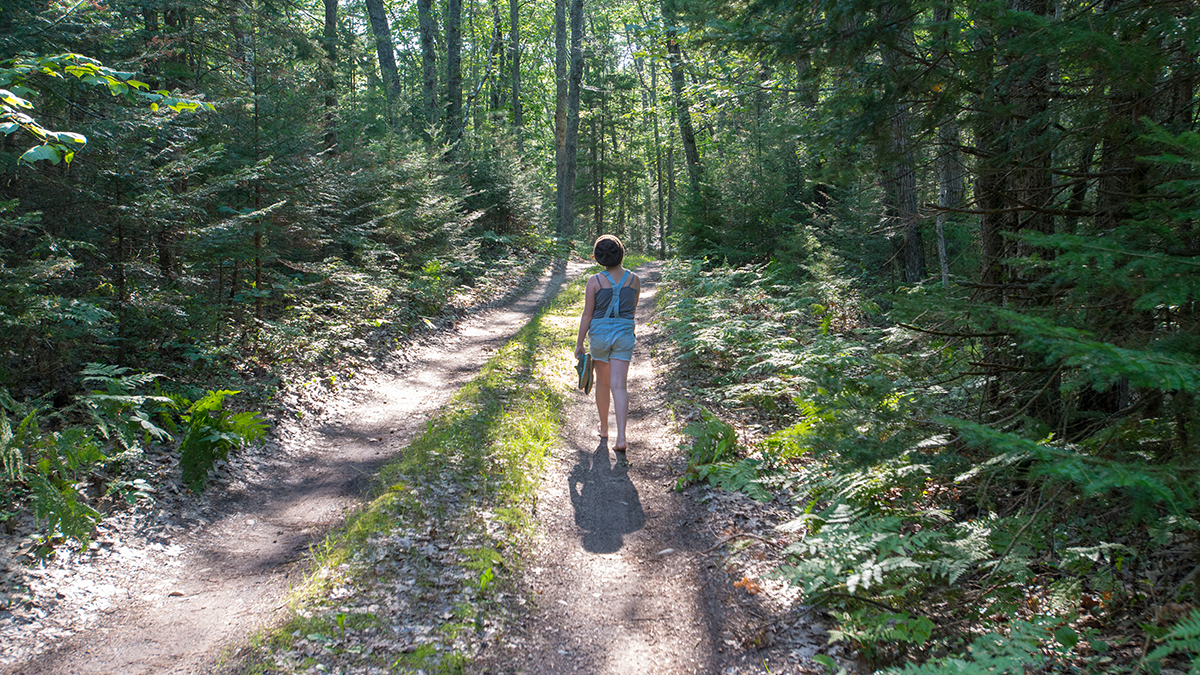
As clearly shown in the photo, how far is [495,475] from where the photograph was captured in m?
5.68

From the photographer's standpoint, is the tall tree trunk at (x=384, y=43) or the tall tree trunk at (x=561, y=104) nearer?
the tall tree trunk at (x=384, y=43)

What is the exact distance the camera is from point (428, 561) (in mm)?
4332

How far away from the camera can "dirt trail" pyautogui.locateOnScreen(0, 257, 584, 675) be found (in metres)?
3.45

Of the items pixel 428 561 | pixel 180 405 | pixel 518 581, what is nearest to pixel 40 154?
pixel 180 405

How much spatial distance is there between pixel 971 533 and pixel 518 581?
2.81 m

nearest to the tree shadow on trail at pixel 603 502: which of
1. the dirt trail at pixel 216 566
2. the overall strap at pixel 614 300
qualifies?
the overall strap at pixel 614 300

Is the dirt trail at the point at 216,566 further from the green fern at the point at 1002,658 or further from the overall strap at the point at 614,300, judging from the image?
the green fern at the point at 1002,658

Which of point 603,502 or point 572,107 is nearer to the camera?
point 603,502

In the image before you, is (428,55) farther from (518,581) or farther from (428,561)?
(518,581)

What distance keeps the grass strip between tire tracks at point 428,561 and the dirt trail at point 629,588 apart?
0.68 ft

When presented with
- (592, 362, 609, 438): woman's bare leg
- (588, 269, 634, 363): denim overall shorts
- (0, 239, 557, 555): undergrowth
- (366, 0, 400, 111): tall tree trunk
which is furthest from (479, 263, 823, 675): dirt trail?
(366, 0, 400, 111): tall tree trunk

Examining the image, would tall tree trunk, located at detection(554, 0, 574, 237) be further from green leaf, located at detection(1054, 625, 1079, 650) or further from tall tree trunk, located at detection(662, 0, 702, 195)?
green leaf, located at detection(1054, 625, 1079, 650)

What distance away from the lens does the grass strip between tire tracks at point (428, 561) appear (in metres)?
3.45

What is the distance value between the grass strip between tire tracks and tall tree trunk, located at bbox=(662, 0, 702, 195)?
38.0ft
